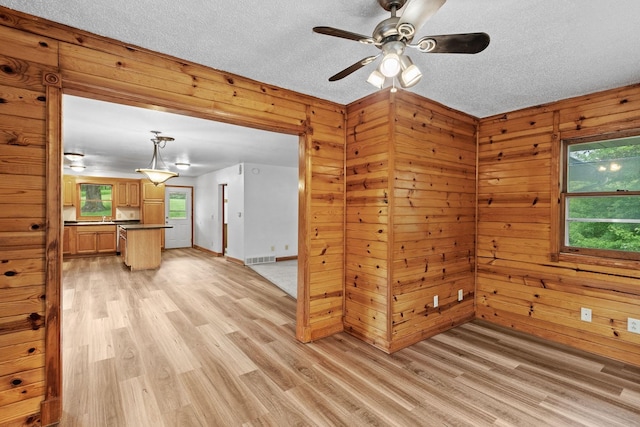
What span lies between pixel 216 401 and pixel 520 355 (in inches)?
108

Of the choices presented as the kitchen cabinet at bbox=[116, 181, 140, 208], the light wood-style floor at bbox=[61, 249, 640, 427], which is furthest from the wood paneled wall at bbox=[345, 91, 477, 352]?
the kitchen cabinet at bbox=[116, 181, 140, 208]

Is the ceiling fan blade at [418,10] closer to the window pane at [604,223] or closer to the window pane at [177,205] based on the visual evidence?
the window pane at [604,223]

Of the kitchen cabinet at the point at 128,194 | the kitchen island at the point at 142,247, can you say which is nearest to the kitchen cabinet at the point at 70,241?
the kitchen cabinet at the point at 128,194

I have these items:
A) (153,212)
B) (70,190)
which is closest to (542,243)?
(153,212)

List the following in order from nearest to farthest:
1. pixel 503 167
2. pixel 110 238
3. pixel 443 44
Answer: pixel 443 44 → pixel 503 167 → pixel 110 238

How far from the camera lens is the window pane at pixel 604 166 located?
110 inches

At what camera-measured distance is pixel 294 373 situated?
249cm

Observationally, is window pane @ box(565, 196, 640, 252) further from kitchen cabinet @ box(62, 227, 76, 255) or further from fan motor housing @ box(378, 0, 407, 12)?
kitchen cabinet @ box(62, 227, 76, 255)

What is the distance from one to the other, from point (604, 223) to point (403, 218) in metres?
2.02

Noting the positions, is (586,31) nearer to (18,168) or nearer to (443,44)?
(443,44)

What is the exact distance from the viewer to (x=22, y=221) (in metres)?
1.81

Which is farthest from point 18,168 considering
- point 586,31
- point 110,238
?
point 110,238

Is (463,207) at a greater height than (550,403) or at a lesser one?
greater

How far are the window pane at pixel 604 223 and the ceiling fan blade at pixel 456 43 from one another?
257 cm
